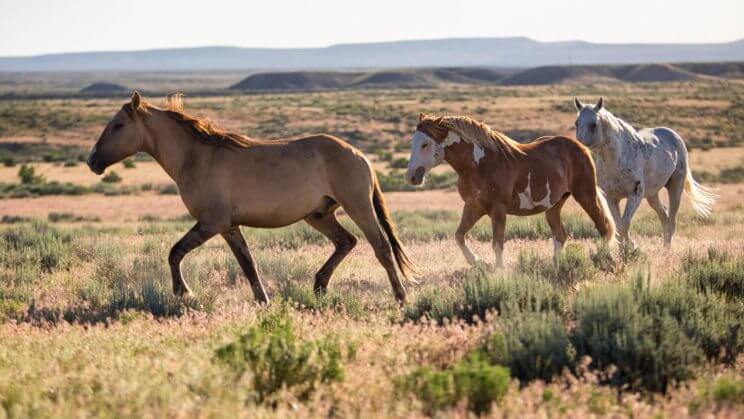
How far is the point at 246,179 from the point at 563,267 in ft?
11.4

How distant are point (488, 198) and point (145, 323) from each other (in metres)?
4.12

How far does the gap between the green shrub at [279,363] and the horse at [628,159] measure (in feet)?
19.9

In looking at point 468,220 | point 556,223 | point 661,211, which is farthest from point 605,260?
point 661,211

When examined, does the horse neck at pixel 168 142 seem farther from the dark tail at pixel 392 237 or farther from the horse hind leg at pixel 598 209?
the horse hind leg at pixel 598 209

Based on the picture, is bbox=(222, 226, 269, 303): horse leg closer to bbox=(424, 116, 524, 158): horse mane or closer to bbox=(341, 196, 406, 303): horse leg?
bbox=(341, 196, 406, 303): horse leg

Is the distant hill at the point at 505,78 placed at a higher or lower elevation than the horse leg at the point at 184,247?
lower

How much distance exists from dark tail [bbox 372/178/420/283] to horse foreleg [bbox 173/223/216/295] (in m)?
1.72

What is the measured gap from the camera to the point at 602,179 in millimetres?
12109

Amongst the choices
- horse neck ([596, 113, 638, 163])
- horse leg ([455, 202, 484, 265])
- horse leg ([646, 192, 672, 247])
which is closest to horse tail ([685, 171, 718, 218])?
horse leg ([646, 192, 672, 247])

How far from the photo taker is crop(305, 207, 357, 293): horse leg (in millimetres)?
9547

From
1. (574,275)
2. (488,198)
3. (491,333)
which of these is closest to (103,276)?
(488,198)

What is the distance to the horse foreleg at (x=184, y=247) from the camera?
8.82m

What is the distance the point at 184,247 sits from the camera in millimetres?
8859

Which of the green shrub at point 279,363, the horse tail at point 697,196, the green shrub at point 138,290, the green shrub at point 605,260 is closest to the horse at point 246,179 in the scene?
the green shrub at point 138,290
